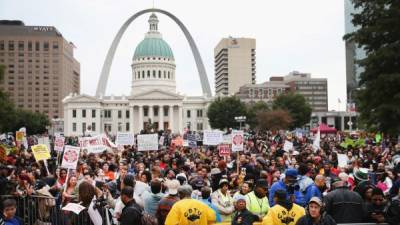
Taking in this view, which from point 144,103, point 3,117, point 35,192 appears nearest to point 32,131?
point 144,103

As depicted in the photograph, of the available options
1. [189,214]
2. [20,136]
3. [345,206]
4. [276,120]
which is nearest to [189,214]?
[189,214]

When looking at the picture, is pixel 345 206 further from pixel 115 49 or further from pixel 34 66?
pixel 34 66

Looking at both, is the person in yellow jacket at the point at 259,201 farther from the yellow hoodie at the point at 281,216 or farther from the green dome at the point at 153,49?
the green dome at the point at 153,49

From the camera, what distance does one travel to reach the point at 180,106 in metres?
132

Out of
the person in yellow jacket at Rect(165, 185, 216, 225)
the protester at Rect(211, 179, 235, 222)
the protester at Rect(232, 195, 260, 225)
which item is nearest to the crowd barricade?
the protester at Rect(211, 179, 235, 222)

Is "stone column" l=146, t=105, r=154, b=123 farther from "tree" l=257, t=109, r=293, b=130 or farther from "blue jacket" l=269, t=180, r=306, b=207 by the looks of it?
"blue jacket" l=269, t=180, r=306, b=207

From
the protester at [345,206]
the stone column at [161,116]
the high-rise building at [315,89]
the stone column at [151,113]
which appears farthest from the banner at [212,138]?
the high-rise building at [315,89]

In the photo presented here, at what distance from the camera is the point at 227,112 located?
107750 mm

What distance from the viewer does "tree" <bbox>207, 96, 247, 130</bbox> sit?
107438mm

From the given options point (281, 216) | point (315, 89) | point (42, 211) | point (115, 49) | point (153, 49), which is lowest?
point (42, 211)

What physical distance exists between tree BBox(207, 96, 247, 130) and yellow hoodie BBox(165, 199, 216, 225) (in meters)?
98.3

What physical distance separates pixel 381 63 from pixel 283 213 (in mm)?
14650

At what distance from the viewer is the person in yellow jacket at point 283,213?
797 cm

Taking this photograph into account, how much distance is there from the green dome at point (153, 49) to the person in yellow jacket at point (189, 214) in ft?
452
